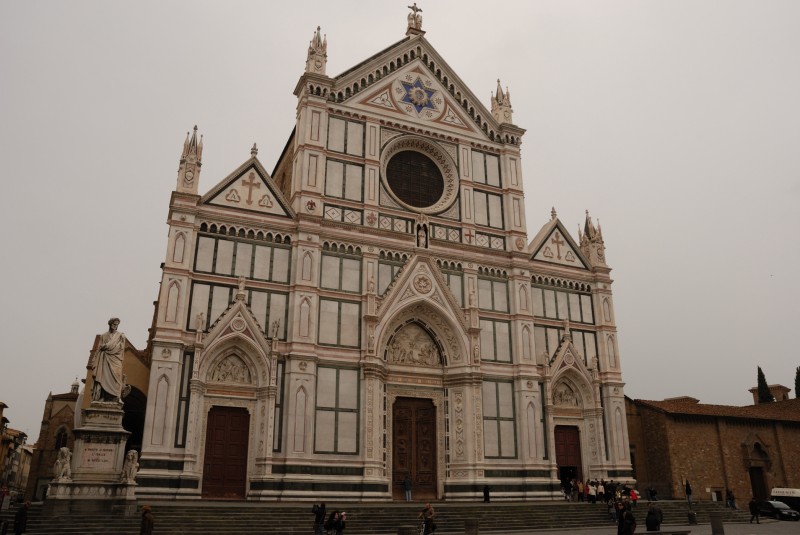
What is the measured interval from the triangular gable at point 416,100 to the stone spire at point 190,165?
22.5 feet

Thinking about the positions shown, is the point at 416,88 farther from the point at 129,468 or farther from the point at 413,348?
the point at 129,468

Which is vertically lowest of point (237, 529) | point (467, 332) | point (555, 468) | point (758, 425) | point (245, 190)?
point (237, 529)

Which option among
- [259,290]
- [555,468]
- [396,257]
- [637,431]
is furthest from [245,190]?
[637,431]

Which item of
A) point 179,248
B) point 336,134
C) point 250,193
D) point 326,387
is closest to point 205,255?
point 179,248

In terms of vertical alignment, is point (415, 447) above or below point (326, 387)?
below

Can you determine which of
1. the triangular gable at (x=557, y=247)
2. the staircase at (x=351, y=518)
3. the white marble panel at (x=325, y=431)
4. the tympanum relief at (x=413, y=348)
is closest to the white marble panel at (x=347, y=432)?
the white marble panel at (x=325, y=431)

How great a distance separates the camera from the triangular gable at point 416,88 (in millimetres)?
28328

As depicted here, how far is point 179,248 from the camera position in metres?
23.0

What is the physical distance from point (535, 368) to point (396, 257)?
7426 mm

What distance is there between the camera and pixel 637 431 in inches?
1296

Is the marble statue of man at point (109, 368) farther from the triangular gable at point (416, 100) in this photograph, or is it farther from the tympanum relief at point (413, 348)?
the triangular gable at point (416, 100)

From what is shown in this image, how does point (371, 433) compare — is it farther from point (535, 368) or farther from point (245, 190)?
point (245, 190)

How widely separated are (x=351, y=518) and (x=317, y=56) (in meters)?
18.5

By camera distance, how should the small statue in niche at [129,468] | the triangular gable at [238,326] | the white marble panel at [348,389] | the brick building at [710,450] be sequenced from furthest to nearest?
1. the brick building at [710,450]
2. the white marble panel at [348,389]
3. the triangular gable at [238,326]
4. the small statue in niche at [129,468]
